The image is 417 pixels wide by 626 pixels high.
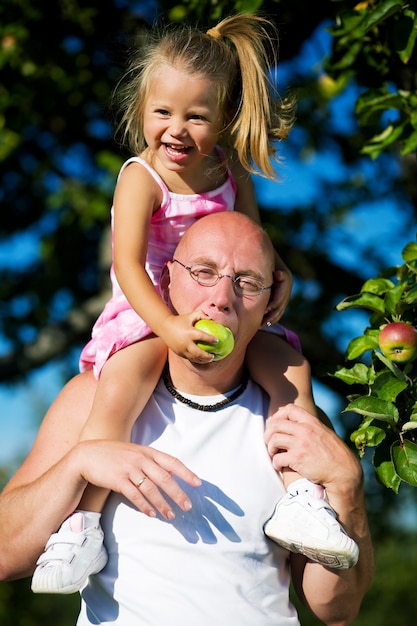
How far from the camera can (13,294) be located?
22.1ft

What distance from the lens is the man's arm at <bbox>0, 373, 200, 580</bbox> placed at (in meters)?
2.15

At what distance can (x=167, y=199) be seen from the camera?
2.56 metres

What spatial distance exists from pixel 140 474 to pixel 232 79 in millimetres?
1172

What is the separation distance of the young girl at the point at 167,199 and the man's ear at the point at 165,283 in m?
0.07

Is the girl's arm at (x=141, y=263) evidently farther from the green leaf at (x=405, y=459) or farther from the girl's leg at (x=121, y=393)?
the green leaf at (x=405, y=459)

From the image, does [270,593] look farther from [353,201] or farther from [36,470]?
[353,201]

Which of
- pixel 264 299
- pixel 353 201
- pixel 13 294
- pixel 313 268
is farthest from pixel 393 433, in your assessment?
pixel 13 294

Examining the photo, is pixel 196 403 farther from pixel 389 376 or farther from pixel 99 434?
pixel 389 376

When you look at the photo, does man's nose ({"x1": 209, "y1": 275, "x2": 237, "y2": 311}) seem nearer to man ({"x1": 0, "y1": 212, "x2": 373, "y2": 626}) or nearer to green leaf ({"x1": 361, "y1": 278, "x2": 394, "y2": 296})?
man ({"x1": 0, "y1": 212, "x2": 373, "y2": 626})

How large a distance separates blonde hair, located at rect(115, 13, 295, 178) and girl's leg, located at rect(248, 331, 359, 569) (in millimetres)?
542

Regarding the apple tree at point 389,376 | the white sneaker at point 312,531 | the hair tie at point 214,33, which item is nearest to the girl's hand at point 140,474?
the white sneaker at point 312,531

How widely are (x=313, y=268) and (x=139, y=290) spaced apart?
11.0 ft

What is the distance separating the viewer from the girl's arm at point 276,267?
98.8 inches

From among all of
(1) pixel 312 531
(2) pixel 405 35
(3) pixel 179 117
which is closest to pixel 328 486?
(1) pixel 312 531
